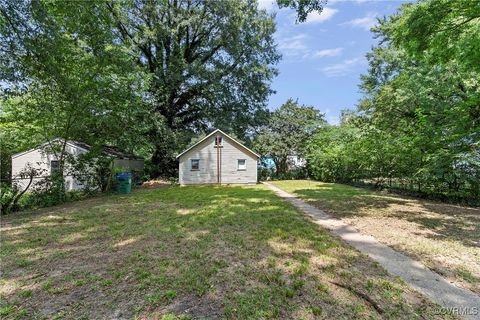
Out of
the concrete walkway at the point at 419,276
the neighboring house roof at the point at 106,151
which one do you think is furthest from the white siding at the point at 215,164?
the concrete walkway at the point at 419,276

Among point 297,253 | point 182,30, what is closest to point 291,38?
point 297,253

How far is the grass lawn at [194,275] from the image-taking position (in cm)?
269

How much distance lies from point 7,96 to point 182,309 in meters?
9.71

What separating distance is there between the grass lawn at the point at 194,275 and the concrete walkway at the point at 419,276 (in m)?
0.20

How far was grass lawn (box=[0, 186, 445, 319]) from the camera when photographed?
2.69 m

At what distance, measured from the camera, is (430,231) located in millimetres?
5703

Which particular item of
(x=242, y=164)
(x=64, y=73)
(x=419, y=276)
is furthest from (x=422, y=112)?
(x=64, y=73)

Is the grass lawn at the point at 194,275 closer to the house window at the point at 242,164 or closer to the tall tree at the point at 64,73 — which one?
the tall tree at the point at 64,73

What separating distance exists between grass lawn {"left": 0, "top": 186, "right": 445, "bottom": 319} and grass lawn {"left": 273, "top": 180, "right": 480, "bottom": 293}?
0.97 meters

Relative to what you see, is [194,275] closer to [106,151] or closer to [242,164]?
[106,151]

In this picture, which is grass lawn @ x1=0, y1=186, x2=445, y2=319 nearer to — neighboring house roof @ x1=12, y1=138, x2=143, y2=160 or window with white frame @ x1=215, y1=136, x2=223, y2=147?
neighboring house roof @ x1=12, y1=138, x2=143, y2=160

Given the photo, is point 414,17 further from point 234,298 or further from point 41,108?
point 41,108

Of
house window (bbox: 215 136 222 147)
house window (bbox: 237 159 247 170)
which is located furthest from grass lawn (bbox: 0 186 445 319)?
house window (bbox: 237 159 247 170)

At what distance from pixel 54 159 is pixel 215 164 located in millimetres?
9861
